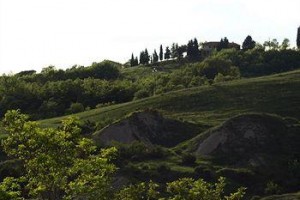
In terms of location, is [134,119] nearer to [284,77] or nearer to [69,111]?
[69,111]

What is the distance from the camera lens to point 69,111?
140m

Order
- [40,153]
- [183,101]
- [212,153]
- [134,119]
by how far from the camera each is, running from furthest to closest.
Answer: [183,101] → [134,119] → [212,153] → [40,153]

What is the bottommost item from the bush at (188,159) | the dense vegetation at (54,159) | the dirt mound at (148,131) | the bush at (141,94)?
the bush at (188,159)

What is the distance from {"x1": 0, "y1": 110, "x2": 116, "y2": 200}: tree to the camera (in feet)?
88.8

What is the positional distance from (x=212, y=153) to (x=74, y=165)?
2078 inches

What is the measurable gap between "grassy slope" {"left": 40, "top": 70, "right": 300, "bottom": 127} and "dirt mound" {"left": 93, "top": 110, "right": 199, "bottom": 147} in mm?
8389

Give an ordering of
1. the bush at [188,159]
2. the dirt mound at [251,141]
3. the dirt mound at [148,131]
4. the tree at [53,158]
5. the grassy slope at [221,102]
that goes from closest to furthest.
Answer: the tree at [53,158]
the bush at [188,159]
the dirt mound at [251,141]
the dirt mound at [148,131]
the grassy slope at [221,102]

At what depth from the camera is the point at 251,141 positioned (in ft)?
264

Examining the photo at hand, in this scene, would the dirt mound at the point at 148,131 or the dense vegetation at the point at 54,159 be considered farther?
the dirt mound at the point at 148,131

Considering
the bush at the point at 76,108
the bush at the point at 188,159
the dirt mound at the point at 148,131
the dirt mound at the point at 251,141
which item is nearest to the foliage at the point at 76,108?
the bush at the point at 76,108

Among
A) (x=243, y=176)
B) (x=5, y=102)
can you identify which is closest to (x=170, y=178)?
(x=243, y=176)

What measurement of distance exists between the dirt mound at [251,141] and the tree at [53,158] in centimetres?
4970

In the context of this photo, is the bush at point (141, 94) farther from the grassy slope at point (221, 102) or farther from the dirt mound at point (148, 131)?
the dirt mound at point (148, 131)

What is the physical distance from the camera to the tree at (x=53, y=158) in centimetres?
2708
